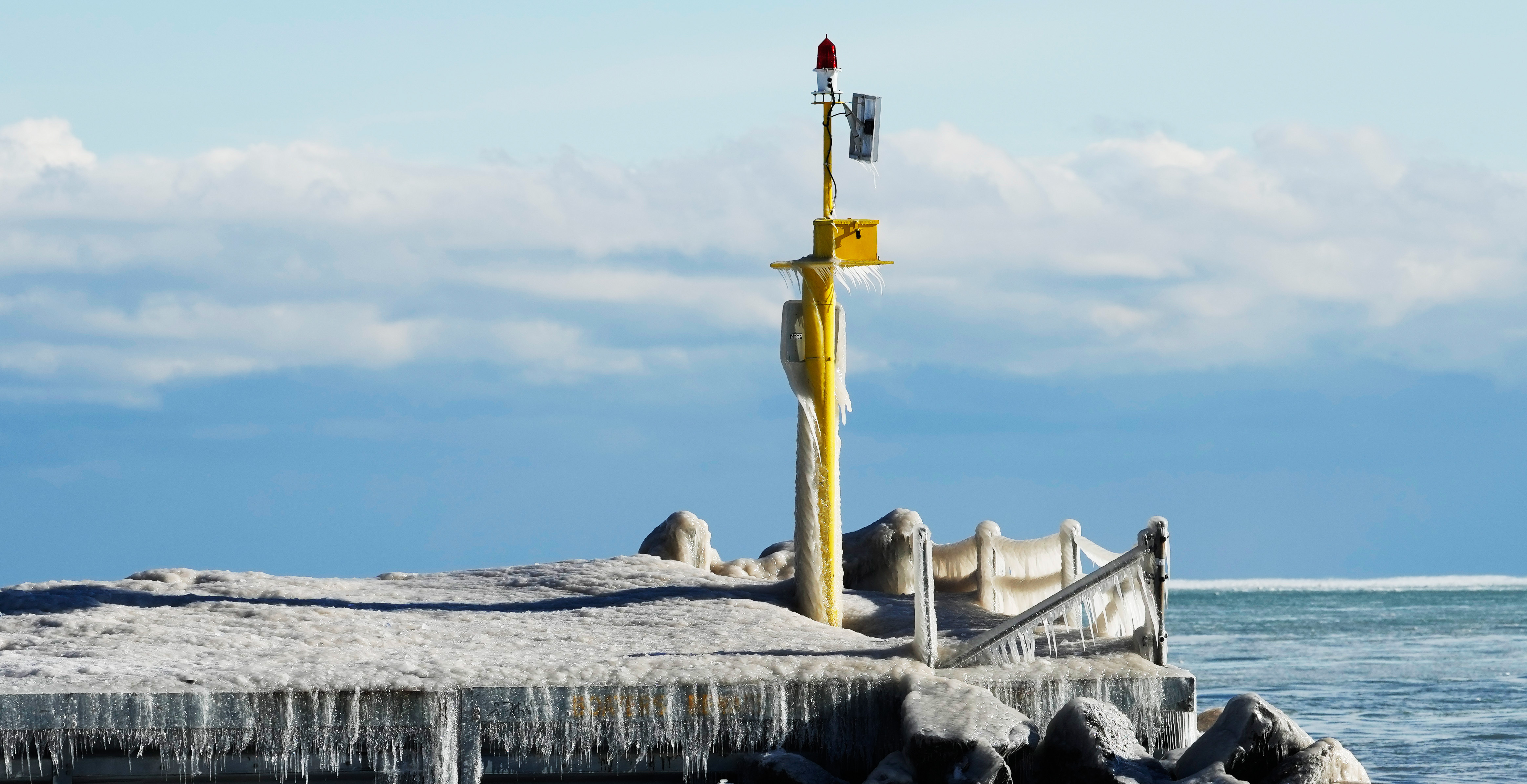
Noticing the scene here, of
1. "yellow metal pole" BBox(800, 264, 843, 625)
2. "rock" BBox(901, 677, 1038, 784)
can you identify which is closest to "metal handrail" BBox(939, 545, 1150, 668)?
"rock" BBox(901, 677, 1038, 784)

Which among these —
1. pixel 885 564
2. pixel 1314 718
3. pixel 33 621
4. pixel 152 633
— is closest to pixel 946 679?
pixel 885 564

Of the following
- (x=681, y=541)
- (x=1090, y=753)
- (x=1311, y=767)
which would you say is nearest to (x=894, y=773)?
(x=1090, y=753)

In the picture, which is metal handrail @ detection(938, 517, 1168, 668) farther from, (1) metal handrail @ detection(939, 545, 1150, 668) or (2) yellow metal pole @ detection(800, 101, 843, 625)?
(2) yellow metal pole @ detection(800, 101, 843, 625)

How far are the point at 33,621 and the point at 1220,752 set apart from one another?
11.4 m

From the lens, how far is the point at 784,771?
11.7 m

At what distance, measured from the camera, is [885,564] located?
18578 millimetres

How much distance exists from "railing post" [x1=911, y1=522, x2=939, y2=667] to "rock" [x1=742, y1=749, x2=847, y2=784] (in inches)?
69.0

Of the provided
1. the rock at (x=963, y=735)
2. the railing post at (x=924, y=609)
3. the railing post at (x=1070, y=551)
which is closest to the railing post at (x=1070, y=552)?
the railing post at (x=1070, y=551)

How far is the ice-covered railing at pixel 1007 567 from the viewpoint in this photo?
17969mm

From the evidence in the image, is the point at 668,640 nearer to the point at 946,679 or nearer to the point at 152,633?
the point at 946,679

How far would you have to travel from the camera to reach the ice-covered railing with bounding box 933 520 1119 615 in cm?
1797

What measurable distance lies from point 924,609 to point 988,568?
189 inches

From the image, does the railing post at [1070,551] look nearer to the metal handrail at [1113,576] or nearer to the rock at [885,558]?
the rock at [885,558]

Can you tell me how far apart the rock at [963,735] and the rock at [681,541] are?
8444 millimetres
